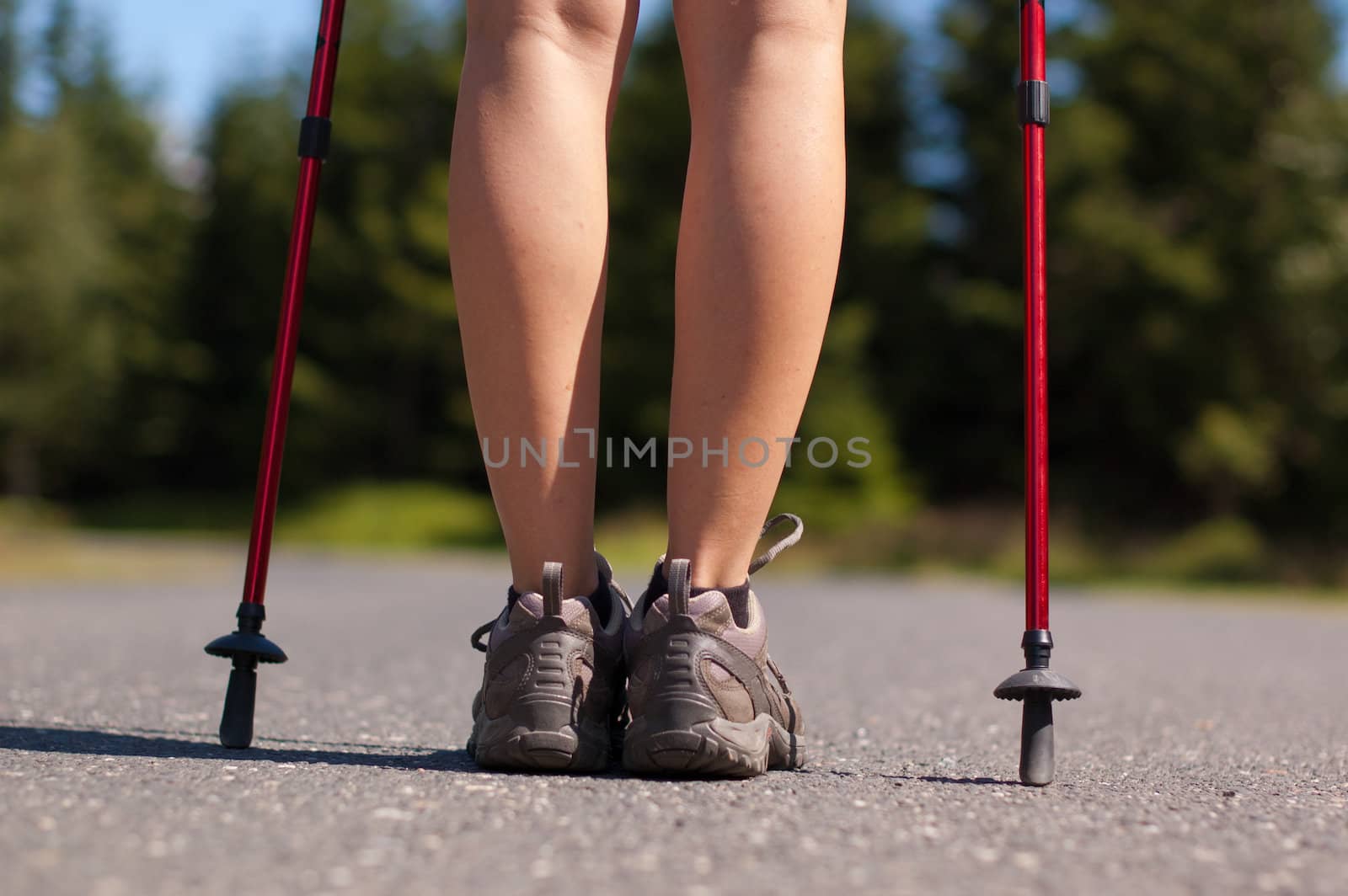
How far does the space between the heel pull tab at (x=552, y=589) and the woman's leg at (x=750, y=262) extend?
152 millimetres

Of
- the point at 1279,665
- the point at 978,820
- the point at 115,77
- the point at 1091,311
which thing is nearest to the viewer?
the point at 978,820

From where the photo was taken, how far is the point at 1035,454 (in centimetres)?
183

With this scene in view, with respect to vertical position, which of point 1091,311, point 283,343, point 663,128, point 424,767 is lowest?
point 424,767

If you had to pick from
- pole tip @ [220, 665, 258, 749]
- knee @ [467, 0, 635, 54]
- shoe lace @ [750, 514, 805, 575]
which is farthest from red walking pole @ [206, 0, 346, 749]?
shoe lace @ [750, 514, 805, 575]

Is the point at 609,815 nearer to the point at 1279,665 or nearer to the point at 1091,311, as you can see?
the point at 1279,665

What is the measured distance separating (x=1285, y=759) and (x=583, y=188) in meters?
1.44

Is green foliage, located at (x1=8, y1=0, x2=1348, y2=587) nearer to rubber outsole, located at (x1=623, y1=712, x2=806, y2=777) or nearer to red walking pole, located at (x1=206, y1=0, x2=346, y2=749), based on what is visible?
red walking pole, located at (x1=206, y1=0, x2=346, y2=749)

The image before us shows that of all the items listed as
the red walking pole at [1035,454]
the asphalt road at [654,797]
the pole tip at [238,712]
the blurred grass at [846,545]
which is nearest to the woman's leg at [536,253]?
the asphalt road at [654,797]

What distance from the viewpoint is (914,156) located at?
86.2ft

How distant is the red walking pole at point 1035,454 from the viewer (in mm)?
1640

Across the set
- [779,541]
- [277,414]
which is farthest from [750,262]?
[277,414]

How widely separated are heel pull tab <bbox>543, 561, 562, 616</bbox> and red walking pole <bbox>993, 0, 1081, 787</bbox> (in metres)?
0.56

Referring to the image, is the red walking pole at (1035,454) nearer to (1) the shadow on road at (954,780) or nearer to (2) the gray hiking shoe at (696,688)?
(1) the shadow on road at (954,780)

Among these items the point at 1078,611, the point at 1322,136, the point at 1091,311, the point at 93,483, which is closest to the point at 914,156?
the point at 1091,311
